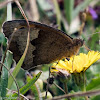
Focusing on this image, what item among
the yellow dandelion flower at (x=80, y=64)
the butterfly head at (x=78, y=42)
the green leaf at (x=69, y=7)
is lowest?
the yellow dandelion flower at (x=80, y=64)

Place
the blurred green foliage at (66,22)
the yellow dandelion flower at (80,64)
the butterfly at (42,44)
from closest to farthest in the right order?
the yellow dandelion flower at (80,64) → the butterfly at (42,44) → the blurred green foliage at (66,22)

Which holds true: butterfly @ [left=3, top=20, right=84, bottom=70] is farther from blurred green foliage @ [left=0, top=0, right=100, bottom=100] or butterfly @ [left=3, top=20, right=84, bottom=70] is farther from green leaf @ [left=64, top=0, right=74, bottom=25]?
green leaf @ [left=64, top=0, right=74, bottom=25]

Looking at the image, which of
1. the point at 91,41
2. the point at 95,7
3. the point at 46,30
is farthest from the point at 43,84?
the point at 95,7

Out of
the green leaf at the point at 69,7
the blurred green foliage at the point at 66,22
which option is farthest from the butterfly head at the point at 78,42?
the green leaf at the point at 69,7

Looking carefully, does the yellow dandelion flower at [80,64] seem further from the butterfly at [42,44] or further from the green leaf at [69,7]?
the green leaf at [69,7]

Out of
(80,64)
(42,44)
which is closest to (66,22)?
(42,44)

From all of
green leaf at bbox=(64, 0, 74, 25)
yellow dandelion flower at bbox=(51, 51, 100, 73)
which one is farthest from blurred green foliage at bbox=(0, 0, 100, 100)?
yellow dandelion flower at bbox=(51, 51, 100, 73)

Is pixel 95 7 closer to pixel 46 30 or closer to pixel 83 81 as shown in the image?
pixel 46 30

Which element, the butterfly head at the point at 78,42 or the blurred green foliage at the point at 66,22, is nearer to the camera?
the butterfly head at the point at 78,42
